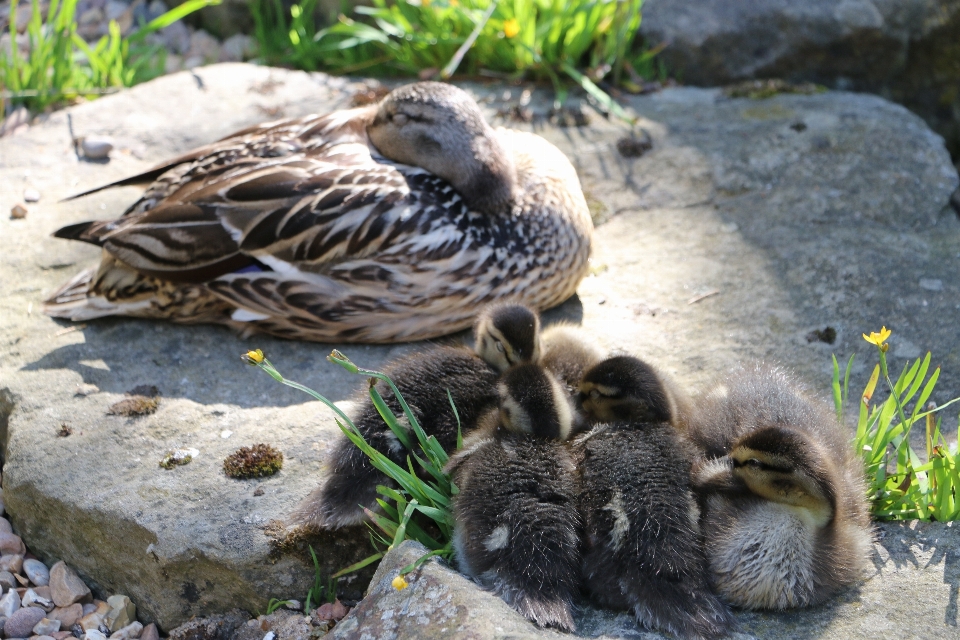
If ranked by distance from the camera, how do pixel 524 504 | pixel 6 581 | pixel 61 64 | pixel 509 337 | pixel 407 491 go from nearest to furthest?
1. pixel 524 504
2. pixel 407 491
3. pixel 509 337
4. pixel 6 581
5. pixel 61 64

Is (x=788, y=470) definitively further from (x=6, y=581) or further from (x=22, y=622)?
(x=6, y=581)

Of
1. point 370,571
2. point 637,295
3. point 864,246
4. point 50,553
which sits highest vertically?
point 864,246

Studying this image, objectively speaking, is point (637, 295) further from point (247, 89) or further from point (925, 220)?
point (247, 89)

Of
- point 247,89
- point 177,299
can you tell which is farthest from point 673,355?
point 247,89

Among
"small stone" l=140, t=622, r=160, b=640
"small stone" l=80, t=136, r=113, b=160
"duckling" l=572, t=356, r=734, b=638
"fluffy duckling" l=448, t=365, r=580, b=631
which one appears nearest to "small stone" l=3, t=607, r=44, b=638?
"small stone" l=140, t=622, r=160, b=640

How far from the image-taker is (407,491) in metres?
3.39

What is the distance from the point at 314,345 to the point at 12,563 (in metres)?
1.67

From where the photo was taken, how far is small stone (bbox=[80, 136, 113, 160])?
6.17 m

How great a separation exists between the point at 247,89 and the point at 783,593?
5412mm

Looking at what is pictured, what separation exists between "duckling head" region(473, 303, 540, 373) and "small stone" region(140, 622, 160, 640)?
169 centimetres

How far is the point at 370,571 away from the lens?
140 inches

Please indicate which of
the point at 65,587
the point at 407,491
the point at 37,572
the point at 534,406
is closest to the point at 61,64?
the point at 37,572

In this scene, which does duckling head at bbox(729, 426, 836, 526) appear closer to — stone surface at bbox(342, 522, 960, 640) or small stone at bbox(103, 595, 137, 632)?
stone surface at bbox(342, 522, 960, 640)

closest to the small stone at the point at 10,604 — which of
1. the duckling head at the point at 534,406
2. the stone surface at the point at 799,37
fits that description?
the duckling head at the point at 534,406
